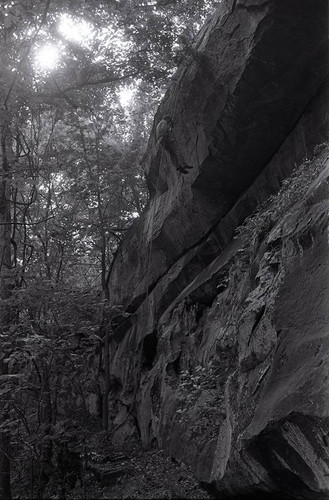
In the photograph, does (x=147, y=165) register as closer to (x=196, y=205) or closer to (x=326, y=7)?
(x=196, y=205)

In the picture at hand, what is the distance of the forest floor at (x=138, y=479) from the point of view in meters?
5.82

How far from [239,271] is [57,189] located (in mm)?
9992

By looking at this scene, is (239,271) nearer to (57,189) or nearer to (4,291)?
(4,291)

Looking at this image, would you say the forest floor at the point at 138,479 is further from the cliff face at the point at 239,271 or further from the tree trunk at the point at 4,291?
the tree trunk at the point at 4,291

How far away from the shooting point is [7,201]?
888cm

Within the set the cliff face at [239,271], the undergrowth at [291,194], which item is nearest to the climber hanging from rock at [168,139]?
the cliff face at [239,271]

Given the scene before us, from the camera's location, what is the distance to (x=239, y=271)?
7.57 metres

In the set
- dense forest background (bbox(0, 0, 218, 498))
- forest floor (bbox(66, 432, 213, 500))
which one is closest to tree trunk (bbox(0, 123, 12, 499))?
dense forest background (bbox(0, 0, 218, 498))

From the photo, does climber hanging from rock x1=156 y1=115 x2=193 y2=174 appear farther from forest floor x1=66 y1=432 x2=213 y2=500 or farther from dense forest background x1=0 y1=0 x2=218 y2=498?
forest floor x1=66 y1=432 x2=213 y2=500

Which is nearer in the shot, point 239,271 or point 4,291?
point 239,271

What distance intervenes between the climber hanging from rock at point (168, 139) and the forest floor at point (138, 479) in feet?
20.6

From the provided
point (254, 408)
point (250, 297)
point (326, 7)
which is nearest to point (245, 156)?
point (326, 7)

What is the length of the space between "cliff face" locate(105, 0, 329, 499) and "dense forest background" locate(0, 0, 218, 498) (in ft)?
4.76

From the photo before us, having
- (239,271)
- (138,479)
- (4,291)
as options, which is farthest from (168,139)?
(138,479)
